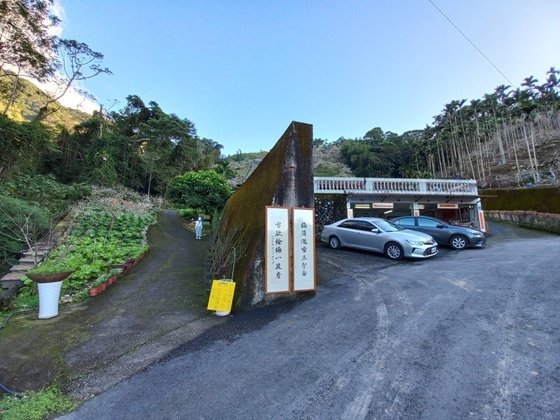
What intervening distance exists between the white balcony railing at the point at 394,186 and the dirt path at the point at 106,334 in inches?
389

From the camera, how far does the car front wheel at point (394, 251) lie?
31.2 ft

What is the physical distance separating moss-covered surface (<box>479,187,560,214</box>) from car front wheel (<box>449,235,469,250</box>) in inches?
342

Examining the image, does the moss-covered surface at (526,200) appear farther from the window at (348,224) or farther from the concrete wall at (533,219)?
the window at (348,224)

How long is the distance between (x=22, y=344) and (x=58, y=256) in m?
5.35

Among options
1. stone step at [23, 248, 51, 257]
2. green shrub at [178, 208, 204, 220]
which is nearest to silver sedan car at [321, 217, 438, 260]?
stone step at [23, 248, 51, 257]

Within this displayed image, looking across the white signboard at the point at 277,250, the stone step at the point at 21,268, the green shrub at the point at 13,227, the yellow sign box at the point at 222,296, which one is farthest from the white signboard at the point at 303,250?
the green shrub at the point at 13,227

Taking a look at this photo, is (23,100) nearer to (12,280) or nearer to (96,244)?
(96,244)

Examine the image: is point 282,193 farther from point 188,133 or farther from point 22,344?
point 188,133

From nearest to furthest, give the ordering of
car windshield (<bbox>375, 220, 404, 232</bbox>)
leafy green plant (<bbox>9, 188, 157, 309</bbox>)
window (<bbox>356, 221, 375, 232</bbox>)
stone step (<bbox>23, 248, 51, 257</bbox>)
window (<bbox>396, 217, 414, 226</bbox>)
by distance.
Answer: leafy green plant (<bbox>9, 188, 157, 309</bbox>)
stone step (<bbox>23, 248, 51, 257</bbox>)
car windshield (<bbox>375, 220, 404, 232</bbox>)
window (<bbox>356, 221, 375, 232</bbox>)
window (<bbox>396, 217, 414, 226</bbox>)

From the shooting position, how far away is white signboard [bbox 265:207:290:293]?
17.4 ft

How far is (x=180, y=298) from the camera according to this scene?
19.8 feet

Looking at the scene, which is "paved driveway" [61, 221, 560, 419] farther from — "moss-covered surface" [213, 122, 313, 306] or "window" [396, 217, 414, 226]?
"window" [396, 217, 414, 226]

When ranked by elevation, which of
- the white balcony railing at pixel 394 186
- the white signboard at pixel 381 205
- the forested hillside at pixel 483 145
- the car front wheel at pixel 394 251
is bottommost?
the car front wheel at pixel 394 251

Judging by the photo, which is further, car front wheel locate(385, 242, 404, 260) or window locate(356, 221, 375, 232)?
window locate(356, 221, 375, 232)
